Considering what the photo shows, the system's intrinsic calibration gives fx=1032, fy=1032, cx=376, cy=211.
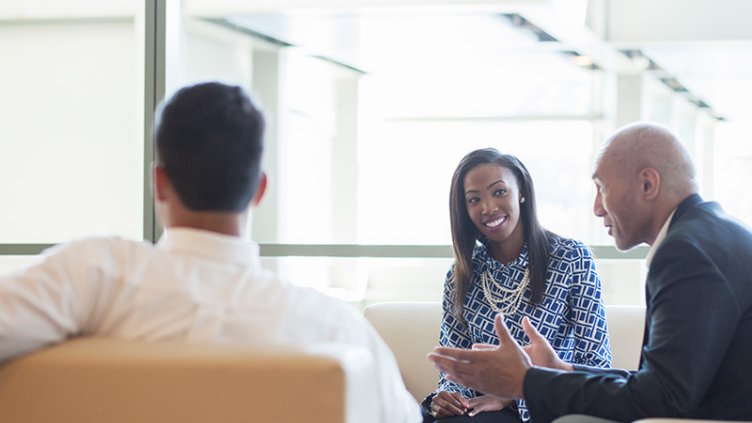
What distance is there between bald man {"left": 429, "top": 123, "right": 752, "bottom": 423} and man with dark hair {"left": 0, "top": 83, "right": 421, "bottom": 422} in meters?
0.71

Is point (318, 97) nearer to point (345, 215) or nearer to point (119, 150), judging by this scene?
point (345, 215)

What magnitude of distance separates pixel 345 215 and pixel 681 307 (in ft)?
16.4

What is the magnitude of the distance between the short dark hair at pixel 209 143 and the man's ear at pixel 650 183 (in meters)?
1.17

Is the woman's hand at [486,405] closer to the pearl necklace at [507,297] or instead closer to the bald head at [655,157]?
the pearl necklace at [507,297]

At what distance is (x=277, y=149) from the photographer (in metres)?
7.63

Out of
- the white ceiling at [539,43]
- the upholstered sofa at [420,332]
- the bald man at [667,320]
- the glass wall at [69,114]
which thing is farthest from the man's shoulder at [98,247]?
the glass wall at [69,114]

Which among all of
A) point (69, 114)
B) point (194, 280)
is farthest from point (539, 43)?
point (194, 280)

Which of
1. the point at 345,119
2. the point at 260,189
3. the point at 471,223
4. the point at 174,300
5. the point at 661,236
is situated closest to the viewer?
the point at 174,300

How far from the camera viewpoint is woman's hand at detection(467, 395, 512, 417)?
3.17 m

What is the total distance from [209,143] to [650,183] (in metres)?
1.26

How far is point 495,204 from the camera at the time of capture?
3.38 m

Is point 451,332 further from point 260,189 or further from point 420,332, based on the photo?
point 260,189

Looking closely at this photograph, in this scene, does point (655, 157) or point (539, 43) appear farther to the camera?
point (539, 43)

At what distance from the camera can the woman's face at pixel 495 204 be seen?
3.37m
